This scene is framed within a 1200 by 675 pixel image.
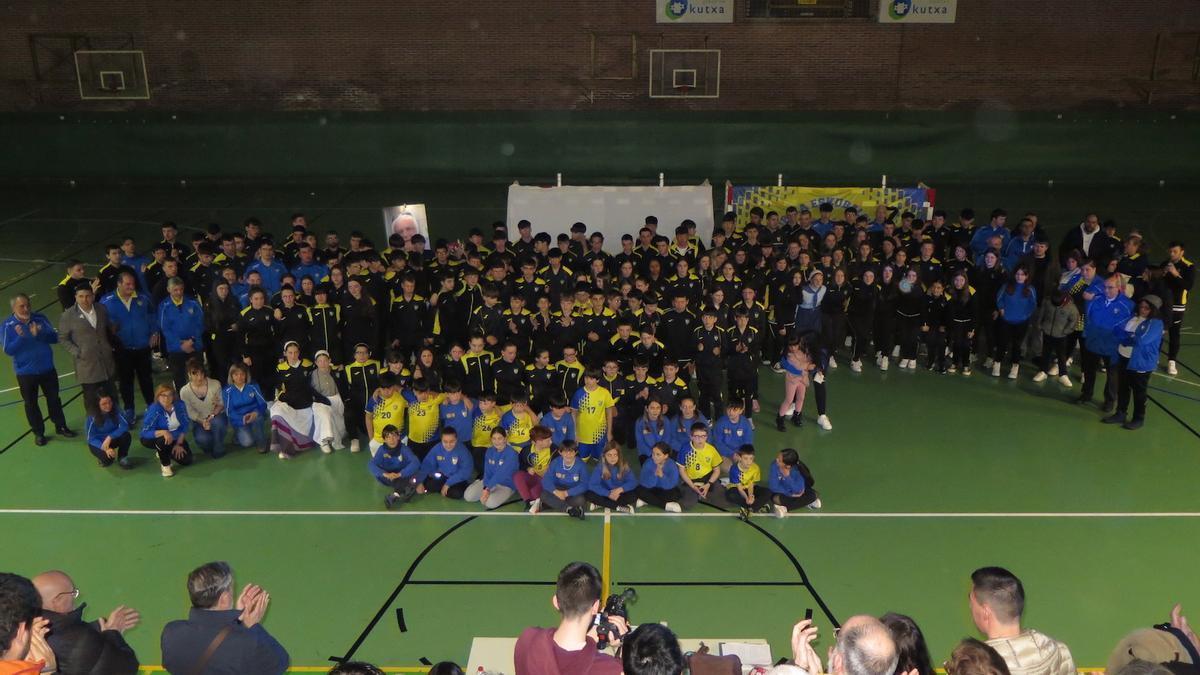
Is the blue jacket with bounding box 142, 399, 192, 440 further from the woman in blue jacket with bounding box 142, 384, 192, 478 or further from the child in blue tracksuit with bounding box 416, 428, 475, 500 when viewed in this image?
the child in blue tracksuit with bounding box 416, 428, 475, 500

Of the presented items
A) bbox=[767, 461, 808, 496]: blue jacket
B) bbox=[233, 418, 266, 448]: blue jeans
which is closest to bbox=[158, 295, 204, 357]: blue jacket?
bbox=[233, 418, 266, 448]: blue jeans

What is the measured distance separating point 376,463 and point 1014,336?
316 inches

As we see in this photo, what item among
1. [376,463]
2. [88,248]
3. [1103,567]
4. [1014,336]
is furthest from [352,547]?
[88,248]

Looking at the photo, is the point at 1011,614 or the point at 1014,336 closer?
the point at 1011,614

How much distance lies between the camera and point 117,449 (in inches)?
377

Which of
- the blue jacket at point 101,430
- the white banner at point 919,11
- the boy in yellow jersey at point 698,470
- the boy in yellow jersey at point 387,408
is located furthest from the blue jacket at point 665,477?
the white banner at point 919,11

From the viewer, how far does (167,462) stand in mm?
9492

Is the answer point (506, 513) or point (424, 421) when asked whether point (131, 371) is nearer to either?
point (424, 421)

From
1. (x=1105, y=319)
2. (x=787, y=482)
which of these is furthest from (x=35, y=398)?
(x=1105, y=319)

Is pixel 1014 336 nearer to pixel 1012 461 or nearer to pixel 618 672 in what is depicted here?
pixel 1012 461

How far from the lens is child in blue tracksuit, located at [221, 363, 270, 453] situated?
9.84 meters

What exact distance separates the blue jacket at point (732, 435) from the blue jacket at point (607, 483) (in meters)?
1.03

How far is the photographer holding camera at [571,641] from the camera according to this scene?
14.0 ft

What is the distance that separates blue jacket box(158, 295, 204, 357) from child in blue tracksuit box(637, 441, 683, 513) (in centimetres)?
551
